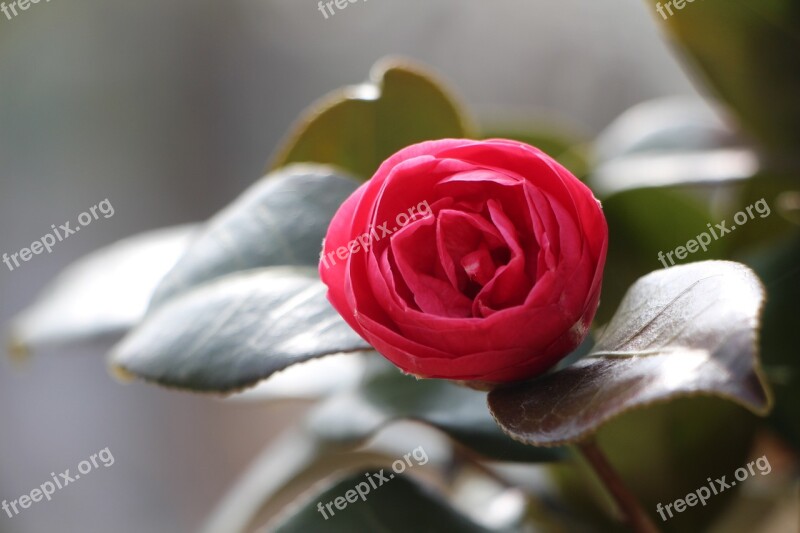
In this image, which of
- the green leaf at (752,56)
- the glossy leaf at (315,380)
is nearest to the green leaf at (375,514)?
the glossy leaf at (315,380)

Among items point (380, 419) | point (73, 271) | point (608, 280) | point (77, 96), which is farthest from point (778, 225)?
point (77, 96)

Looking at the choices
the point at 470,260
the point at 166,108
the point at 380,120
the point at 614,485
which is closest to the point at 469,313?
the point at 470,260

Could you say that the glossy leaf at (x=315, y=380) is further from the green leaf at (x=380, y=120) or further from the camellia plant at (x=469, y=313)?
the green leaf at (x=380, y=120)

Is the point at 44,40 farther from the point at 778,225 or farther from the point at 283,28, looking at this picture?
the point at 778,225

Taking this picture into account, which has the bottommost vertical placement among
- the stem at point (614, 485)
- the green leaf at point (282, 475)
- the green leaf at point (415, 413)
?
the green leaf at point (282, 475)

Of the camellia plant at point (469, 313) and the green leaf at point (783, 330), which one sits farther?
the green leaf at point (783, 330)

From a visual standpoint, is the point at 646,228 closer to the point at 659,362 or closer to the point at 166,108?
the point at 659,362

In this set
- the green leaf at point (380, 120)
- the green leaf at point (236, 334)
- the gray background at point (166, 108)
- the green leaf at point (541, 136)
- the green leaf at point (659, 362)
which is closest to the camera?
the green leaf at point (659, 362)
